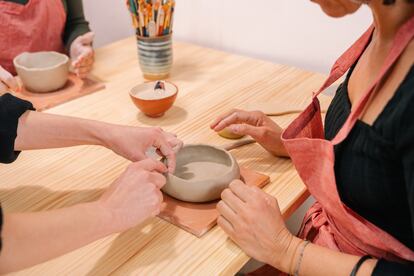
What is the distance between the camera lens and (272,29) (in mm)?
1682

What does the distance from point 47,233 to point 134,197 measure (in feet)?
0.57

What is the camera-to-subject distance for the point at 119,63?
165 cm

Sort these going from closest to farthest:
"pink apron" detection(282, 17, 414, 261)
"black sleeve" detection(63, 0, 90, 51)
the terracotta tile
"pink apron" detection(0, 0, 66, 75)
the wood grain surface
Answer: "pink apron" detection(282, 17, 414, 261) → the terracotta tile → the wood grain surface → "pink apron" detection(0, 0, 66, 75) → "black sleeve" detection(63, 0, 90, 51)

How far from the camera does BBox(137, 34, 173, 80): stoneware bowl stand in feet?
4.78

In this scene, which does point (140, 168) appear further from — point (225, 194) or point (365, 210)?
point (365, 210)

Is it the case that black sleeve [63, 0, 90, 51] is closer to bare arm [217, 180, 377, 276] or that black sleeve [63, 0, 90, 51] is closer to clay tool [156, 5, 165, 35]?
clay tool [156, 5, 165, 35]

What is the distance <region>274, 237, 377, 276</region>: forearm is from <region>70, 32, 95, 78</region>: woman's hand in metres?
0.98

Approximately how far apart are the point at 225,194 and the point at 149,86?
55cm

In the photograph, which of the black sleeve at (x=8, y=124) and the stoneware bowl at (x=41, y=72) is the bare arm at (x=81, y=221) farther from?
the stoneware bowl at (x=41, y=72)

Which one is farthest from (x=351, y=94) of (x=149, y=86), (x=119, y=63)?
(x=119, y=63)

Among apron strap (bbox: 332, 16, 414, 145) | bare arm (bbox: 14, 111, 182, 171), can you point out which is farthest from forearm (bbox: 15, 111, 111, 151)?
apron strap (bbox: 332, 16, 414, 145)

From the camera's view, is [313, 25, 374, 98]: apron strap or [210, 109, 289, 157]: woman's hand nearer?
[313, 25, 374, 98]: apron strap

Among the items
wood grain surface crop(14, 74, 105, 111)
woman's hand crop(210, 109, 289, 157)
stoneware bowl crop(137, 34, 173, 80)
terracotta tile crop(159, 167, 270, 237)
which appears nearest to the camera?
terracotta tile crop(159, 167, 270, 237)

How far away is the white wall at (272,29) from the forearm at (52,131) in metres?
0.90
